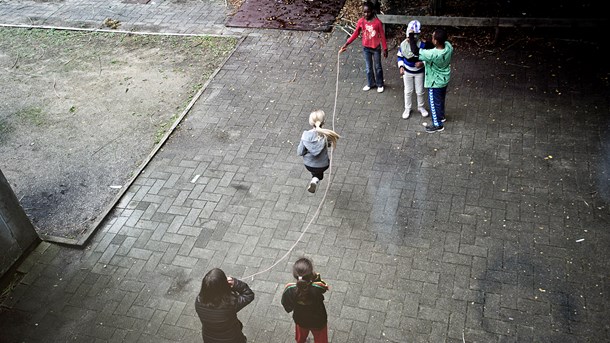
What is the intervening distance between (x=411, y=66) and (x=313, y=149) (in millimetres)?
2590

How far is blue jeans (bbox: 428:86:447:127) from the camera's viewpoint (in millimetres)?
8359

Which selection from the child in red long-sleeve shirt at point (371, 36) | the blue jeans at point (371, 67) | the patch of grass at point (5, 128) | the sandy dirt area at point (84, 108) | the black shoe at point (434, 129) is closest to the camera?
the sandy dirt area at point (84, 108)

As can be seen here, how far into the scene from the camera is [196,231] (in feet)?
24.3

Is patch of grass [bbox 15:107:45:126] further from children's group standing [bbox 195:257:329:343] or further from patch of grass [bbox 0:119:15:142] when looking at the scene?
children's group standing [bbox 195:257:329:343]

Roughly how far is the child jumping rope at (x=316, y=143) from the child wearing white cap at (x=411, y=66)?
2.14 metres

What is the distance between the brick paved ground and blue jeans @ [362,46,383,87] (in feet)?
0.99

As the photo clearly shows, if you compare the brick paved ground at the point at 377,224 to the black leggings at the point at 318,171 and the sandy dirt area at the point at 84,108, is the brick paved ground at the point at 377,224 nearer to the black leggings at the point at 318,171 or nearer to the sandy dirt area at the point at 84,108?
the black leggings at the point at 318,171

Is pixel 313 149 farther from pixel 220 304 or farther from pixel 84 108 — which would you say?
pixel 84 108

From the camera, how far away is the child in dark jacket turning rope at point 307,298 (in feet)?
15.5

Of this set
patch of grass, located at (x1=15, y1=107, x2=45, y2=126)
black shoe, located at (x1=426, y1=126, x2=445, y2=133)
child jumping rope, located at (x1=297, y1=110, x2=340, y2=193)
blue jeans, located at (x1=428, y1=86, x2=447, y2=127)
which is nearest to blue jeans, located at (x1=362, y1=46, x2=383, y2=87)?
blue jeans, located at (x1=428, y1=86, x2=447, y2=127)

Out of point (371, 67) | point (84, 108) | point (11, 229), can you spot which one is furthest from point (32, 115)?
point (371, 67)

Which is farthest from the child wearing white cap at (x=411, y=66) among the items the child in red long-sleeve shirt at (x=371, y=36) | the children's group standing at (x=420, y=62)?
the child in red long-sleeve shirt at (x=371, y=36)

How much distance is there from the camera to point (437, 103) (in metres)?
8.44

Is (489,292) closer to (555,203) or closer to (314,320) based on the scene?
(555,203)
